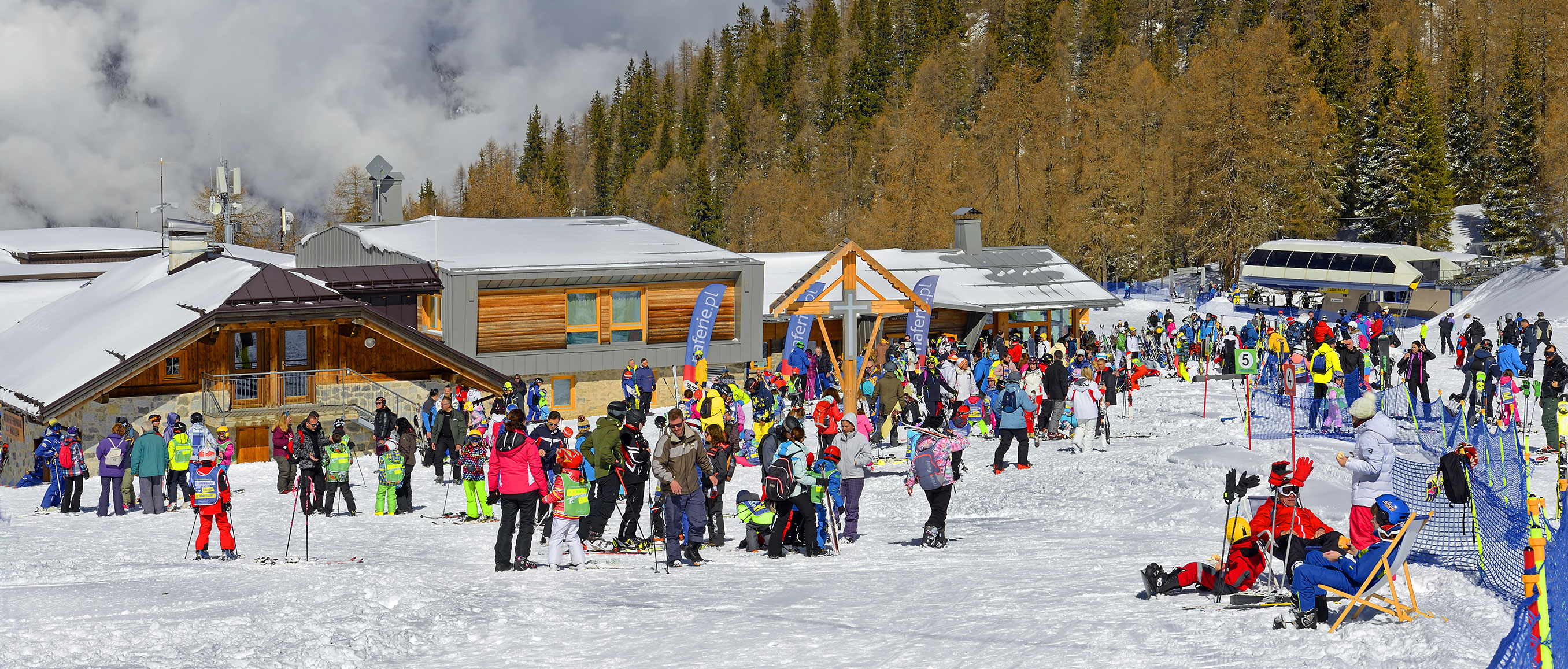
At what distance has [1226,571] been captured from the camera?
26.4ft

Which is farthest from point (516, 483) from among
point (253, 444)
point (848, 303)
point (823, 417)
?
point (253, 444)

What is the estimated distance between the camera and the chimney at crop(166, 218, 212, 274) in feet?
89.6

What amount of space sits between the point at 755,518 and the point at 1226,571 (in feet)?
13.7

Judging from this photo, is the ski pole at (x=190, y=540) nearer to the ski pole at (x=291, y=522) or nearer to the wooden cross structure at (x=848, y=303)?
the ski pole at (x=291, y=522)

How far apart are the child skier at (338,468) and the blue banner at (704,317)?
1256cm

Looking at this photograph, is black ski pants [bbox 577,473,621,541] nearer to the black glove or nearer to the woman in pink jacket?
the woman in pink jacket

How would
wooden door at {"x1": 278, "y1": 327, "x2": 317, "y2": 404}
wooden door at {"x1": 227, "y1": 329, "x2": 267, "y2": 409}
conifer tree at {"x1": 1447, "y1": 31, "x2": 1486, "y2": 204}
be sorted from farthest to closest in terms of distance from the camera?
conifer tree at {"x1": 1447, "y1": 31, "x2": 1486, "y2": 204} → wooden door at {"x1": 278, "y1": 327, "x2": 317, "y2": 404} → wooden door at {"x1": 227, "y1": 329, "x2": 267, "y2": 409}

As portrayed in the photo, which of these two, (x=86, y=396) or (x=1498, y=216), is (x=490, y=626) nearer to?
(x=86, y=396)

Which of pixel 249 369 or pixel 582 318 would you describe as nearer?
pixel 249 369

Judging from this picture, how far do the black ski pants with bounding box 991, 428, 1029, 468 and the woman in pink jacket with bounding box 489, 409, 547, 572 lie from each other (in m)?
6.54

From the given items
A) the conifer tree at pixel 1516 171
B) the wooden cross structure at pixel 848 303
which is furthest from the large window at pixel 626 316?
the conifer tree at pixel 1516 171

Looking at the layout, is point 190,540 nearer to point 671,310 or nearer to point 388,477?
point 388,477

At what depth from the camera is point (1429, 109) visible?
2267 inches

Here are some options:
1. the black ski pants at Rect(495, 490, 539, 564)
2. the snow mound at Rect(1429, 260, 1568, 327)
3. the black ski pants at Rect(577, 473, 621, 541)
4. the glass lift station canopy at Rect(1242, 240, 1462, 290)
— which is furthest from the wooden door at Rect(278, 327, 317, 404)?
the glass lift station canopy at Rect(1242, 240, 1462, 290)
